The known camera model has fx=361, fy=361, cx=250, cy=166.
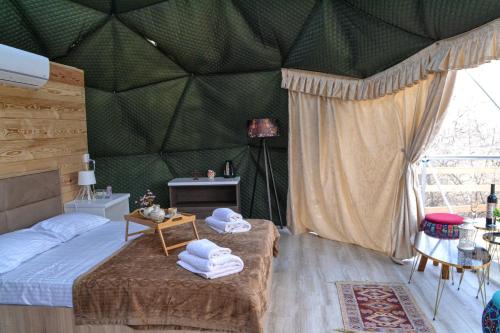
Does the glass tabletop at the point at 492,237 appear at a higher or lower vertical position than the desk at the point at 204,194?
lower

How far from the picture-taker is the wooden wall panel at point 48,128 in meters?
3.41

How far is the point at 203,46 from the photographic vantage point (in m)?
4.36

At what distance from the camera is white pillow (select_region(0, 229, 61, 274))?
2.60 meters

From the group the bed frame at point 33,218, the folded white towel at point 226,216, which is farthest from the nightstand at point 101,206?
the folded white towel at point 226,216

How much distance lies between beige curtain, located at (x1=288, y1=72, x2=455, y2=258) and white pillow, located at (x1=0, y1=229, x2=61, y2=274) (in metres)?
3.01

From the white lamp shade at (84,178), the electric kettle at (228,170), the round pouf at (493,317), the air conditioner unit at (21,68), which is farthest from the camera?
the electric kettle at (228,170)

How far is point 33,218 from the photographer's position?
3.58 m

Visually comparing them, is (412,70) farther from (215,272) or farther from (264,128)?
(215,272)

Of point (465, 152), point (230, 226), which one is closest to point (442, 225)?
point (465, 152)

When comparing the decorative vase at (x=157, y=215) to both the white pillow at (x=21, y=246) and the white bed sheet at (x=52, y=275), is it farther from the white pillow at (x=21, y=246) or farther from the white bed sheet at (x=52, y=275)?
the white pillow at (x=21, y=246)

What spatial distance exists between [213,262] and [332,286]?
1.58 m

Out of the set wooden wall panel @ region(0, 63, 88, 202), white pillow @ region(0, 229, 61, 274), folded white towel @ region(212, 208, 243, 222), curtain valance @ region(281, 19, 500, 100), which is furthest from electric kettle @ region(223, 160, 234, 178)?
white pillow @ region(0, 229, 61, 274)

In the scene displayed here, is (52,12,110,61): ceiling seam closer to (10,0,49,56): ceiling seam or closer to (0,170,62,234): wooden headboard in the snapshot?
(10,0,49,56): ceiling seam

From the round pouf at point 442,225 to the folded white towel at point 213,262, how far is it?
7.03 feet
